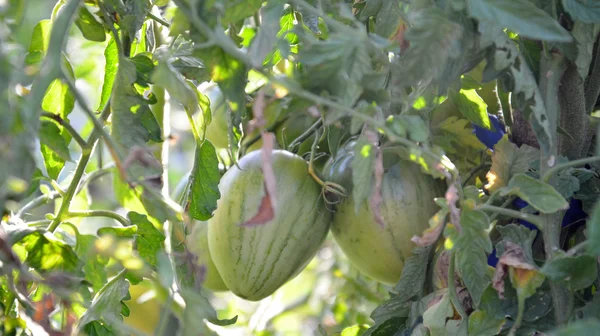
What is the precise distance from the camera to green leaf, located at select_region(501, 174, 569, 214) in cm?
50

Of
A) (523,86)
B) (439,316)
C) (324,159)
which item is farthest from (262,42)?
(324,159)

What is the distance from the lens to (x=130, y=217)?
71 cm

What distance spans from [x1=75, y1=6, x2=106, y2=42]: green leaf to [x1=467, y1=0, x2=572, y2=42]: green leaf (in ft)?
1.29

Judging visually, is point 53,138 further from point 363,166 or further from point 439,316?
point 439,316

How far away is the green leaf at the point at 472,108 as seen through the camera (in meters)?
0.75

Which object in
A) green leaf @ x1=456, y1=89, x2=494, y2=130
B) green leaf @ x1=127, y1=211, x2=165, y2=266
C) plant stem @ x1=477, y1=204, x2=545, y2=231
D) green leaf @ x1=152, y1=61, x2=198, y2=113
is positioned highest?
green leaf @ x1=152, y1=61, x2=198, y2=113

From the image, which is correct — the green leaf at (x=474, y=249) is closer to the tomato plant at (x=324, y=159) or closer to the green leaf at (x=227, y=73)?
the tomato plant at (x=324, y=159)

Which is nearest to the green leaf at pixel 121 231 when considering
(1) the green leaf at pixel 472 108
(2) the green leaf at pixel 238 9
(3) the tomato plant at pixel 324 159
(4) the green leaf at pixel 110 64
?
(3) the tomato plant at pixel 324 159

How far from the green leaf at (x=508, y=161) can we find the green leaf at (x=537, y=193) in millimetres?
118

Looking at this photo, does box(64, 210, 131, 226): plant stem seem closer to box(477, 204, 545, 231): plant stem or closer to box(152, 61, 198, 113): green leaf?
box(152, 61, 198, 113): green leaf

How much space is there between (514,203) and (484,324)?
18 cm

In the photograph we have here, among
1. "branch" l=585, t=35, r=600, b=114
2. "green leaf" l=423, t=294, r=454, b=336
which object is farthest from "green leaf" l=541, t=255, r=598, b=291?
"branch" l=585, t=35, r=600, b=114

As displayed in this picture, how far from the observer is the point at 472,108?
0.75m

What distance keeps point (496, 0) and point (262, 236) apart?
0.35 metres
